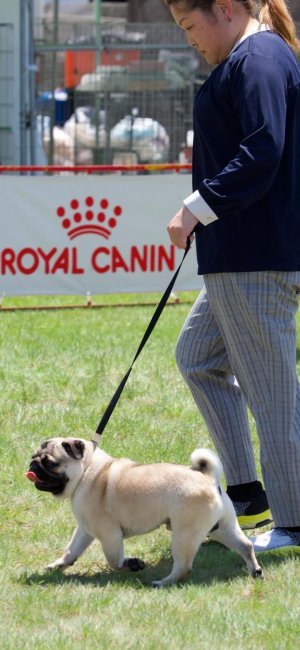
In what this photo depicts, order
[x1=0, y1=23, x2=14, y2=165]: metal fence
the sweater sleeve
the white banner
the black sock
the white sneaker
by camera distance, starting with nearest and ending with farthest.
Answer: the sweater sleeve
the white sneaker
the black sock
the white banner
[x1=0, y1=23, x2=14, y2=165]: metal fence

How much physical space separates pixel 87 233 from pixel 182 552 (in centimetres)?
668

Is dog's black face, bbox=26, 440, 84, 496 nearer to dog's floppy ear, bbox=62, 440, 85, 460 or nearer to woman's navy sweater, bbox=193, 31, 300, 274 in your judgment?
dog's floppy ear, bbox=62, 440, 85, 460

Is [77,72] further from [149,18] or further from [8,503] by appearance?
[8,503]

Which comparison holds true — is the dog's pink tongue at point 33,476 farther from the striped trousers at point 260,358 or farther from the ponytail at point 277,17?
the ponytail at point 277,17

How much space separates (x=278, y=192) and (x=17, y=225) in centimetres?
641

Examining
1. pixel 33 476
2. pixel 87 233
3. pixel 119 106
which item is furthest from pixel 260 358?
pixel 119 106

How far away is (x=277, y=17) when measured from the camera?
396 centimetres

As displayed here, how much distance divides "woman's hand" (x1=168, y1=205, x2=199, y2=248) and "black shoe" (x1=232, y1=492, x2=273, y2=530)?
4.04ft

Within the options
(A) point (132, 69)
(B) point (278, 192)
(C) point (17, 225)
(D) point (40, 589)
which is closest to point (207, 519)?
(D) point (40, 589)

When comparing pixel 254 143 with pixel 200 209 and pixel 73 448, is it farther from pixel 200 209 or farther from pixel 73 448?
pixel 73 448

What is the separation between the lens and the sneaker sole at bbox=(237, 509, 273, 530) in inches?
177

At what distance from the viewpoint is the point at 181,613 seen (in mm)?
3508

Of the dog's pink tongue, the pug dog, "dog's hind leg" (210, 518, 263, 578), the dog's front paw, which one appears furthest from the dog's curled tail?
the dog's pink tongue

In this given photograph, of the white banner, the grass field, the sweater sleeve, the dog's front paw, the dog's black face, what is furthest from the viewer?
the white banner
